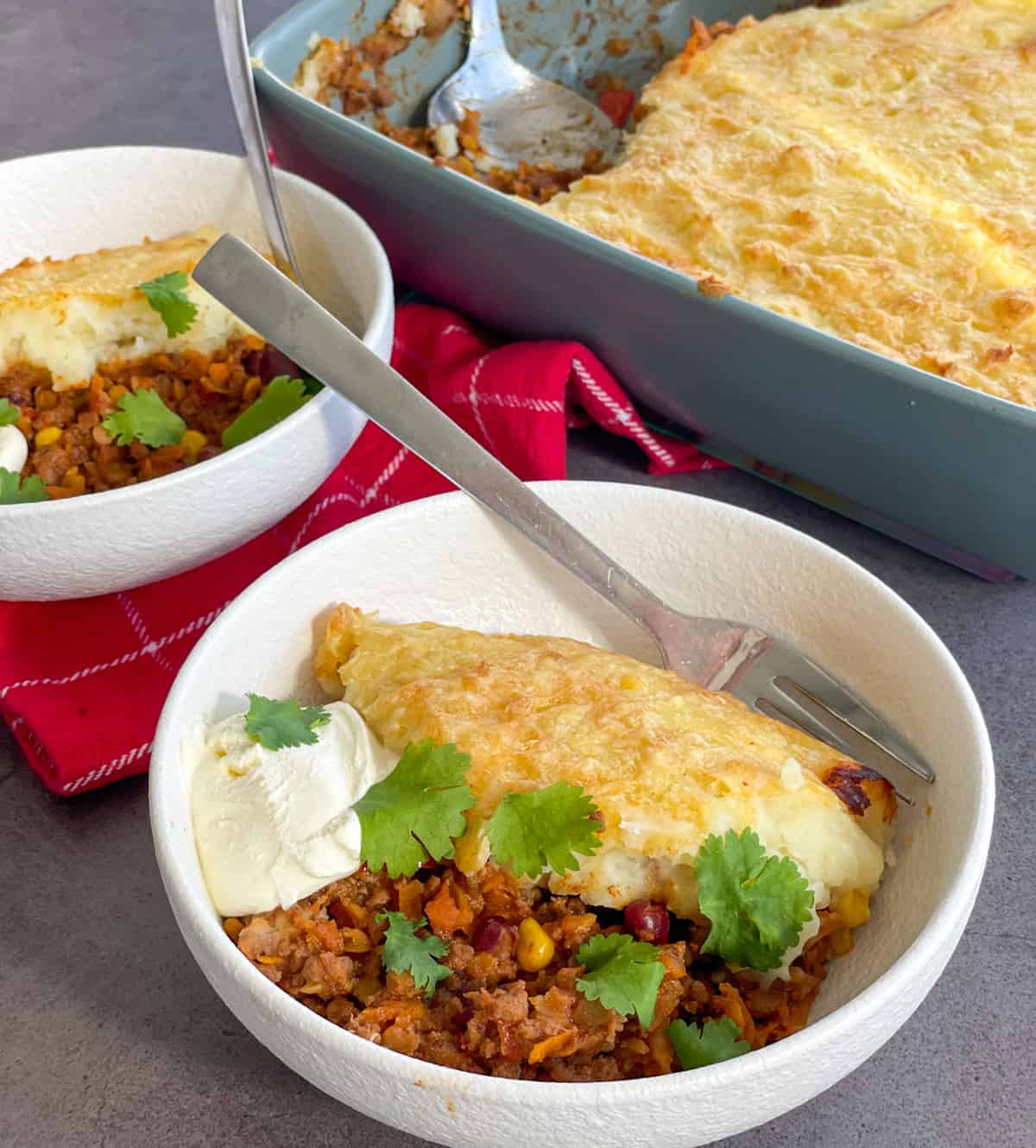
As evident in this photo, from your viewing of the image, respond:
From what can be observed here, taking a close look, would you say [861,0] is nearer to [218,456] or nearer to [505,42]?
[505,42]

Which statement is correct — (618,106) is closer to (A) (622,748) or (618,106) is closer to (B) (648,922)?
(A) (622,748)

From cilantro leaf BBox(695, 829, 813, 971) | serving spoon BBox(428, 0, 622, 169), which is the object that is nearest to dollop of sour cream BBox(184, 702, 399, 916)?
cilantro leaf BBox(695, 829, 813, 971)

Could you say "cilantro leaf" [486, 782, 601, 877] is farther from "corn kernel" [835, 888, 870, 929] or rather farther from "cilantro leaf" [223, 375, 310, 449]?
"cilantro leaf" [223, 375, 310, 449]

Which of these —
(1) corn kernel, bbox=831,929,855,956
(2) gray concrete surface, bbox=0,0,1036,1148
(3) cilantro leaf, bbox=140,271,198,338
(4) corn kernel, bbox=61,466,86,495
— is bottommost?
(2) gray concrete surface, bbox=0,0,1036,1148

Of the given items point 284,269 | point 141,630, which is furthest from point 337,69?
point 141,630

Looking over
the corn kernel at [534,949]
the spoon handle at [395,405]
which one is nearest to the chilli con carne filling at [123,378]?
the spoon handle at [395,405]

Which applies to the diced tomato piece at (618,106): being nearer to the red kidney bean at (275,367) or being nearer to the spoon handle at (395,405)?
the red kidney bean at (275,367)
